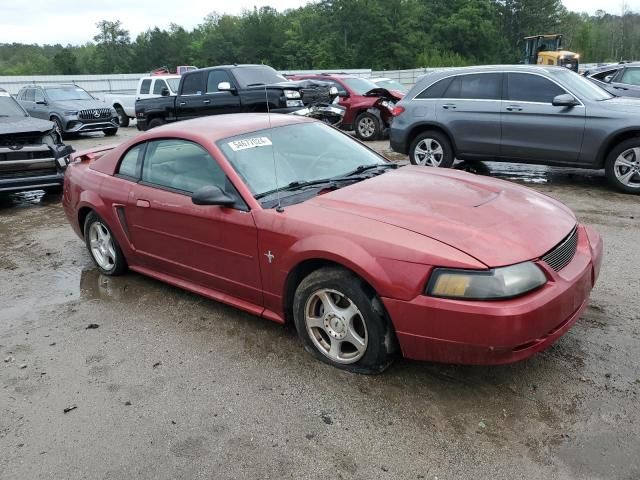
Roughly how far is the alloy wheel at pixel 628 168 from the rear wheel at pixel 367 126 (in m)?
6.75

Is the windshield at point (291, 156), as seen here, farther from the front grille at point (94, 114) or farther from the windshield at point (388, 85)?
the front grille at point (94, 114)

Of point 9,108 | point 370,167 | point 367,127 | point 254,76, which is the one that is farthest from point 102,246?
point 367,127

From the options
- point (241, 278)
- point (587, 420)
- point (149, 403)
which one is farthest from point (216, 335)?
point (587, 420)

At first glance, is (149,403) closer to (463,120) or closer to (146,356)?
(146,356)

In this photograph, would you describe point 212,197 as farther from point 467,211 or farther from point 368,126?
point 368,126

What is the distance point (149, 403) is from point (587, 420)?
7.71 ft

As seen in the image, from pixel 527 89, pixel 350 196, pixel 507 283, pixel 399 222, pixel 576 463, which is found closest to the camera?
pixel 576 463

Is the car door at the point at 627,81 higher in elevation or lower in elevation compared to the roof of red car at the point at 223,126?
lower

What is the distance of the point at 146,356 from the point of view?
371 centimetres

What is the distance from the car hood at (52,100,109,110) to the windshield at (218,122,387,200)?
1408 centimetres

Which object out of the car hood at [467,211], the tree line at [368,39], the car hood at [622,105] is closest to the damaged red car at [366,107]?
the car hood at [622,105]

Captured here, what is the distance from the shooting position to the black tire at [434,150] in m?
8.69

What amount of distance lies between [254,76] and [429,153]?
5.43 meters

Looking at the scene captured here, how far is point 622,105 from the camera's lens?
24.1ft
